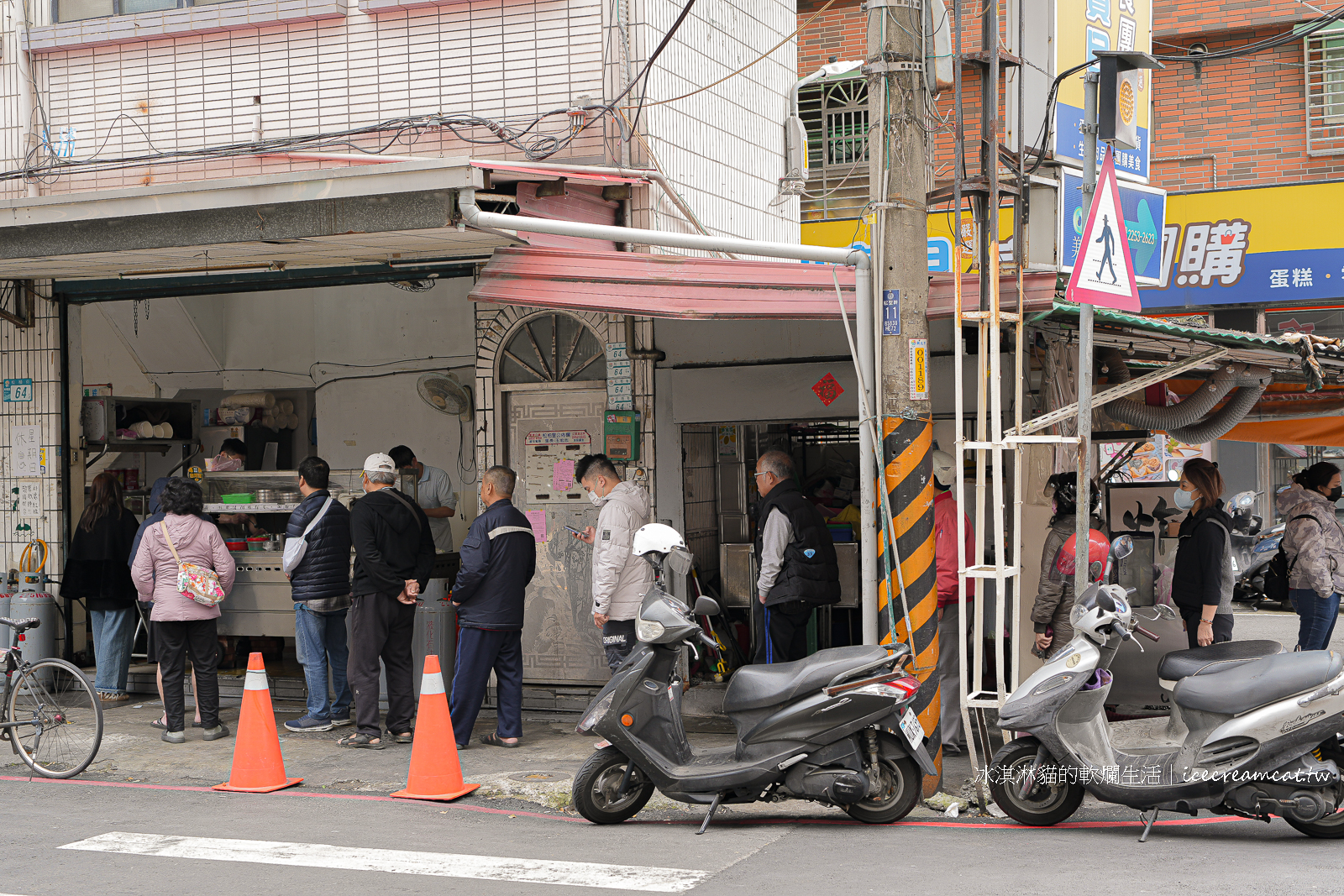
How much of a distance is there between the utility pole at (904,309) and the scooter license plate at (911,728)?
550mm

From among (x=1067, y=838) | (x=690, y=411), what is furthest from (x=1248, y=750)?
(x=690, y=411)

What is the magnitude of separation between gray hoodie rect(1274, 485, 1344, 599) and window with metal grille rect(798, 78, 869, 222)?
868 centimetres

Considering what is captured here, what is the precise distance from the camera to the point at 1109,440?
30.1 feet

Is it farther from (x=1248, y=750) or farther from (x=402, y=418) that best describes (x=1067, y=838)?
(x=402, y=418)

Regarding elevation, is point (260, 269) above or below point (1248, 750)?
above

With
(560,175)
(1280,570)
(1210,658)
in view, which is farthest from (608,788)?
(1280,570)

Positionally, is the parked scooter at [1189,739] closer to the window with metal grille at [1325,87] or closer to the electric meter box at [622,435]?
the electric meter box at [622,435]

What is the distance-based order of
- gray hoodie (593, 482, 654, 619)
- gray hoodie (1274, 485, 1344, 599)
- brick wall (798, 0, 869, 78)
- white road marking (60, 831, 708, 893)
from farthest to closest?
brick wall (798, 0, 869, 78) → gray hoodie (1274, 485, 1344, 599) → gray hoodie (593, 482, 654, 619) → white road marking (60, 831, 708, 893)

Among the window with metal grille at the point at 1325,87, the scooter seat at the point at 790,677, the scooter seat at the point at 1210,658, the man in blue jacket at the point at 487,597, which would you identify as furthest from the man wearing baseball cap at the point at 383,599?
the window with metal grille at the point at 1325,87

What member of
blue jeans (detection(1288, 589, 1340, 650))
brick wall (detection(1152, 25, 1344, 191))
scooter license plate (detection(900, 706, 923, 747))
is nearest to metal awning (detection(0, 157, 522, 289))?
scooter license plate (detection(900, 706, 923, 747))

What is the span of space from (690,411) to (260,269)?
3710 millimetres

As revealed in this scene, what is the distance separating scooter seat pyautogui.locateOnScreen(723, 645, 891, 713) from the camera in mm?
6133

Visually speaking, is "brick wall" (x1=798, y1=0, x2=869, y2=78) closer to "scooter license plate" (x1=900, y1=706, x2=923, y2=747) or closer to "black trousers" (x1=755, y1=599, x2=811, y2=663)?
"black trousers" (x1=755, y1=599, x2=811, y2=663)

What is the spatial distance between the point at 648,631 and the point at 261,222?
377 centimetres
